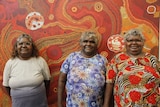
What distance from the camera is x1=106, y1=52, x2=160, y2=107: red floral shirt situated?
6.28ft

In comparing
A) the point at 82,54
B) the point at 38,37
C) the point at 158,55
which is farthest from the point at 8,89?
the point at 158,55

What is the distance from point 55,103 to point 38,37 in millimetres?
820

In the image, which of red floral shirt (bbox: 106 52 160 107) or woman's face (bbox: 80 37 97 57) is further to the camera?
woman's face (bbox: 80 37 97 57)

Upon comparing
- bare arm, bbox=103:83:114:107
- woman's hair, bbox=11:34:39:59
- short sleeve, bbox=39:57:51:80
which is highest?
woman's hair, bbox=11:34:39:59

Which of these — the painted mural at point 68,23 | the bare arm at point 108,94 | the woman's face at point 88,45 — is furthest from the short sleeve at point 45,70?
the bare arm at point 108,94

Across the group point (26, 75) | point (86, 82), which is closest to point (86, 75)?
point (86, 82)

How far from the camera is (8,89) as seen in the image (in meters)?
2.46

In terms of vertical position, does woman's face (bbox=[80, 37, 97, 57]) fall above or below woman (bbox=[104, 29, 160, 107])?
above

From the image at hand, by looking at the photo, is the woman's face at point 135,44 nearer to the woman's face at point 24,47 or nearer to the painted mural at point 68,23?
the painted mural at point 68,23

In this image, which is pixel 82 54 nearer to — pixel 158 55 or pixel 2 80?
pixel 158 55

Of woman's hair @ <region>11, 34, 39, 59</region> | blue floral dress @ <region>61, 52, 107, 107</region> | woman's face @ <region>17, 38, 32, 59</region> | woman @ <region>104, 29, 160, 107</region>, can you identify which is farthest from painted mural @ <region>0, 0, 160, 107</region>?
woman @ <region>104, 29, 160, 107</region>

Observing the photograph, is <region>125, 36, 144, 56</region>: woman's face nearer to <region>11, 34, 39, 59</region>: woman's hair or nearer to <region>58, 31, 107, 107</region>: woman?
<region>58, 31, 107, 107</region>: woman

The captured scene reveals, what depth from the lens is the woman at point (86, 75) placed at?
2.13 m

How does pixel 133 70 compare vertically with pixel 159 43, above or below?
below
